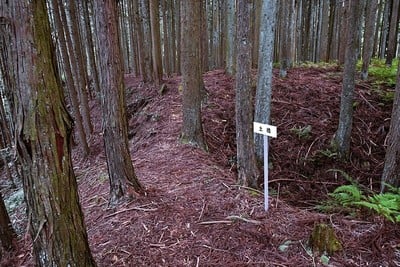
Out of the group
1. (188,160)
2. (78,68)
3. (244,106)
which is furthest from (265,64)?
(78,68)

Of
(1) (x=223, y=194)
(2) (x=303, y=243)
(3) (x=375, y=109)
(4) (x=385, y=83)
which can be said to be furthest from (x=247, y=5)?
(4) (x=385, y=83)

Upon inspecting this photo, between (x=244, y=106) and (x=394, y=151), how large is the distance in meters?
2.38

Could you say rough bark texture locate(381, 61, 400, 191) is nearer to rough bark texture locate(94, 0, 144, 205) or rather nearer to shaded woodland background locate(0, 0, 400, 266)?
shaded woodland background locate(0, 0, 400, 266)

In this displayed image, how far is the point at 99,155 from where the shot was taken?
8.32 metres

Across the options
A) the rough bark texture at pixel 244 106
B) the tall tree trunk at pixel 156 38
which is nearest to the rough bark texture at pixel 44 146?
the rough bark texture at pixel 244 106

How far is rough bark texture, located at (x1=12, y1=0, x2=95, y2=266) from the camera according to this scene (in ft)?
6.86

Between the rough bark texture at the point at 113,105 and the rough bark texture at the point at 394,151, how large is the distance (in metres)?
3.82

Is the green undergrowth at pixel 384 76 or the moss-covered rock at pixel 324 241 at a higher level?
the green undergrowth at pixel 384 76

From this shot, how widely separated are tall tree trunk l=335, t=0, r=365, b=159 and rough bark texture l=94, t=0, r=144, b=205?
4.73 meters

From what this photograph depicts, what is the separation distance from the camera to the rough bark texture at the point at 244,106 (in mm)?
4312

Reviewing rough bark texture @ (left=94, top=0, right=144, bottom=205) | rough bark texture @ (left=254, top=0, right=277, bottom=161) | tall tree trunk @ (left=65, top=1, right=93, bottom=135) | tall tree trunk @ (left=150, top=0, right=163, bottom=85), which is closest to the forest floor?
rough bark texture @ (left=94, top=0, right=144, bottom=205)

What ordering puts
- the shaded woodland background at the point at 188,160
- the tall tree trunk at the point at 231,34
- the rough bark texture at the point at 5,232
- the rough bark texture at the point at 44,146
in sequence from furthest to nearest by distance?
1. the tall tree trunk at the point at 231,34
2. the rough bark texture at the point at 5,232
3. the shaded woodland background at the point at 188,160
4. the rough bark texture at the point at 44,146

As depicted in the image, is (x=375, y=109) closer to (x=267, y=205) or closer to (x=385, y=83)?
(x=385, y=83)

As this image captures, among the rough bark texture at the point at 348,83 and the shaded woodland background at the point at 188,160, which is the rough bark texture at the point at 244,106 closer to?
the shaded woodland background at the point at 188,160
